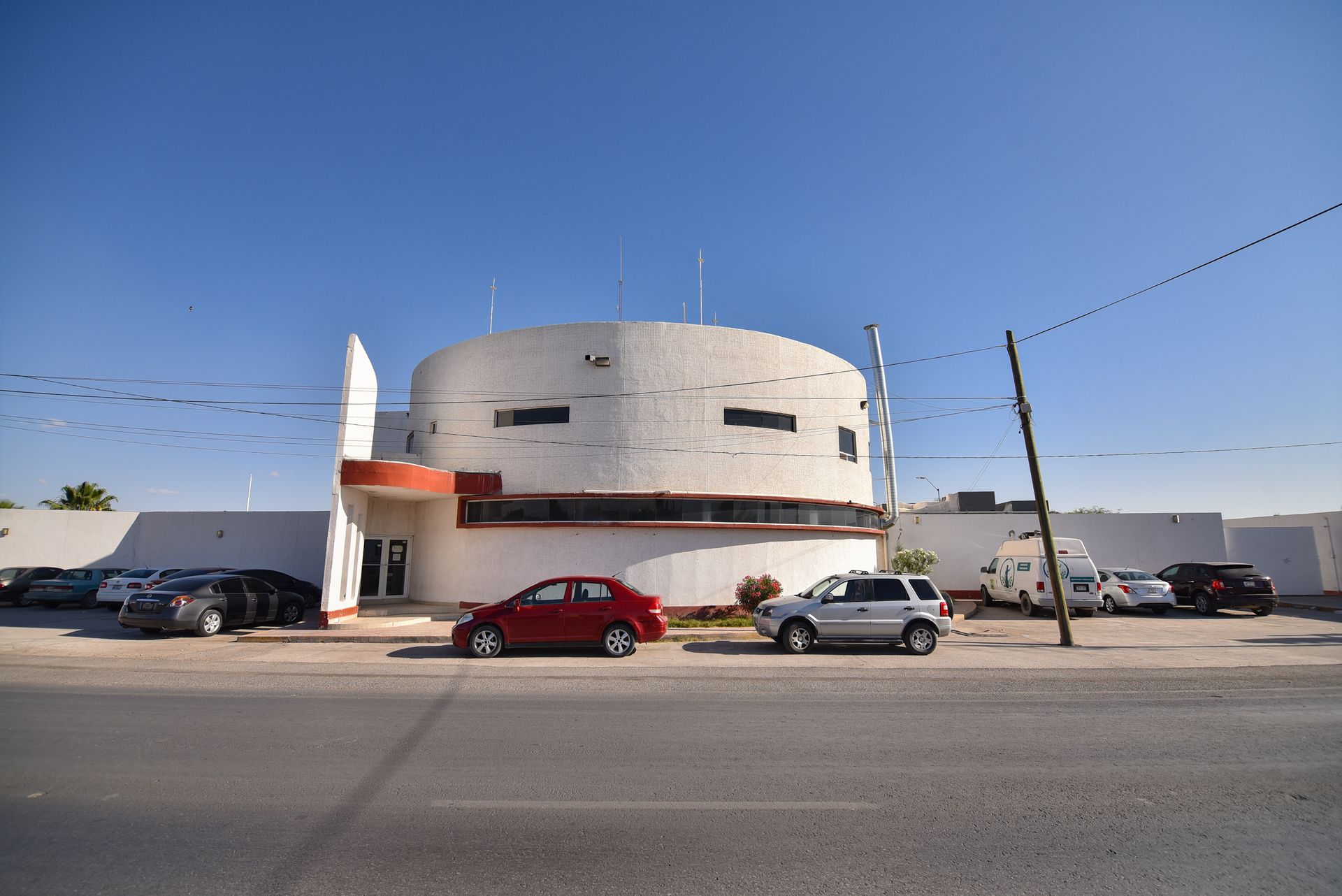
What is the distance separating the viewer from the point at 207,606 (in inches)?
604

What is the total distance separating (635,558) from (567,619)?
19.1 feet

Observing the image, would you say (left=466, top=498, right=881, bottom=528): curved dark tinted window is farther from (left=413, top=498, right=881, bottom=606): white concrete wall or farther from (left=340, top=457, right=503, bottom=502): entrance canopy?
(left=340, top=457, right=503, bottom=502): entrance canopy

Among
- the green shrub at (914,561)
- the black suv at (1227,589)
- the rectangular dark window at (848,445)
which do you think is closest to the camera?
the black suv at (1227,589)

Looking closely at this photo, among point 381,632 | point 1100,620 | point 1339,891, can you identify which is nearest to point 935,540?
point 1100,620

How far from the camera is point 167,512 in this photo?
25.8 m

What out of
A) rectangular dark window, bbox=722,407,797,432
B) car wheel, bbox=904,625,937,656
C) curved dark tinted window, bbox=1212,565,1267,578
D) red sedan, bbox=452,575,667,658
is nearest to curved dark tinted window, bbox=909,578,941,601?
→ car wheel, bbox=904,625,937,656

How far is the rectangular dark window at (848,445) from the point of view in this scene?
875 inches

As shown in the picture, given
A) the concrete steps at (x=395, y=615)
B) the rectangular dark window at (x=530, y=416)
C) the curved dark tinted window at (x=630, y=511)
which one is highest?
the rectangular dark window at (x=530, y=416)

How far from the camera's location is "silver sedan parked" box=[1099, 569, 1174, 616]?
2202 centimetres

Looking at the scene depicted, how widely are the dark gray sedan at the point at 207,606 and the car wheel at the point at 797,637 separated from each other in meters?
13.7

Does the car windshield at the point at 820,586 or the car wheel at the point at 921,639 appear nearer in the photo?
the car wheel at the point at 921,639

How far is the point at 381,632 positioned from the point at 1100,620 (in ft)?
71.3

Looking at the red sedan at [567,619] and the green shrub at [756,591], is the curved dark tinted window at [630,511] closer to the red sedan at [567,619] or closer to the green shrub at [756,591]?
the green shrub at [756,591]

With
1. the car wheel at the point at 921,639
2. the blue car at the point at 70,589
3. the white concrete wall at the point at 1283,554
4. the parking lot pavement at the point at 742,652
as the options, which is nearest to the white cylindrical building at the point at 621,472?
the parking lot pavement at the point at 742,652
